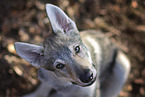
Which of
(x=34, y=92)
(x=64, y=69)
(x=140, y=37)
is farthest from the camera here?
(x=140, y=37)

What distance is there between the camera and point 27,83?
172 inches

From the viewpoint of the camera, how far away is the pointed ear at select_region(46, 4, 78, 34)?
8.20 ft

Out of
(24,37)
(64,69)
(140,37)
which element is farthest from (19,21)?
(140,37)

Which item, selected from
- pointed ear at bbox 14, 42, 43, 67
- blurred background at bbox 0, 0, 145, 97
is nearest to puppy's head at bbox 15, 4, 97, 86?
pointed ear at bbox 14, 42, 43, 67

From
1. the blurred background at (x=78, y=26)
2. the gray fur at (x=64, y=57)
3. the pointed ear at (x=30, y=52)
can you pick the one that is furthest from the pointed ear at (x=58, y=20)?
Answer: the blurred background at (x=78, y=26)

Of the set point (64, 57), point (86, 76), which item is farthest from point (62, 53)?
point (86, 76)

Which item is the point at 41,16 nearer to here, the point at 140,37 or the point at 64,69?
the point at 64,69

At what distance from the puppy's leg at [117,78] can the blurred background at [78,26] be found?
67 centimetres

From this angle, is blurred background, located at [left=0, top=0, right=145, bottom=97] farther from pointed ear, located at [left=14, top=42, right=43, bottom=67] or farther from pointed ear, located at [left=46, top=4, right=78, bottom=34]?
pointed ear, located at [left=46, top=4, right=78, bottom=34]

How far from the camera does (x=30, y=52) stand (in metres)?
2.68

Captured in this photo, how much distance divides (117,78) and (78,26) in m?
1.99

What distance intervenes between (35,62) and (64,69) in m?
0.53

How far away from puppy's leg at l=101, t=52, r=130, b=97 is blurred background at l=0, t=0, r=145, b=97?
67 cm

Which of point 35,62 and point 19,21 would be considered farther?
point 19,21
